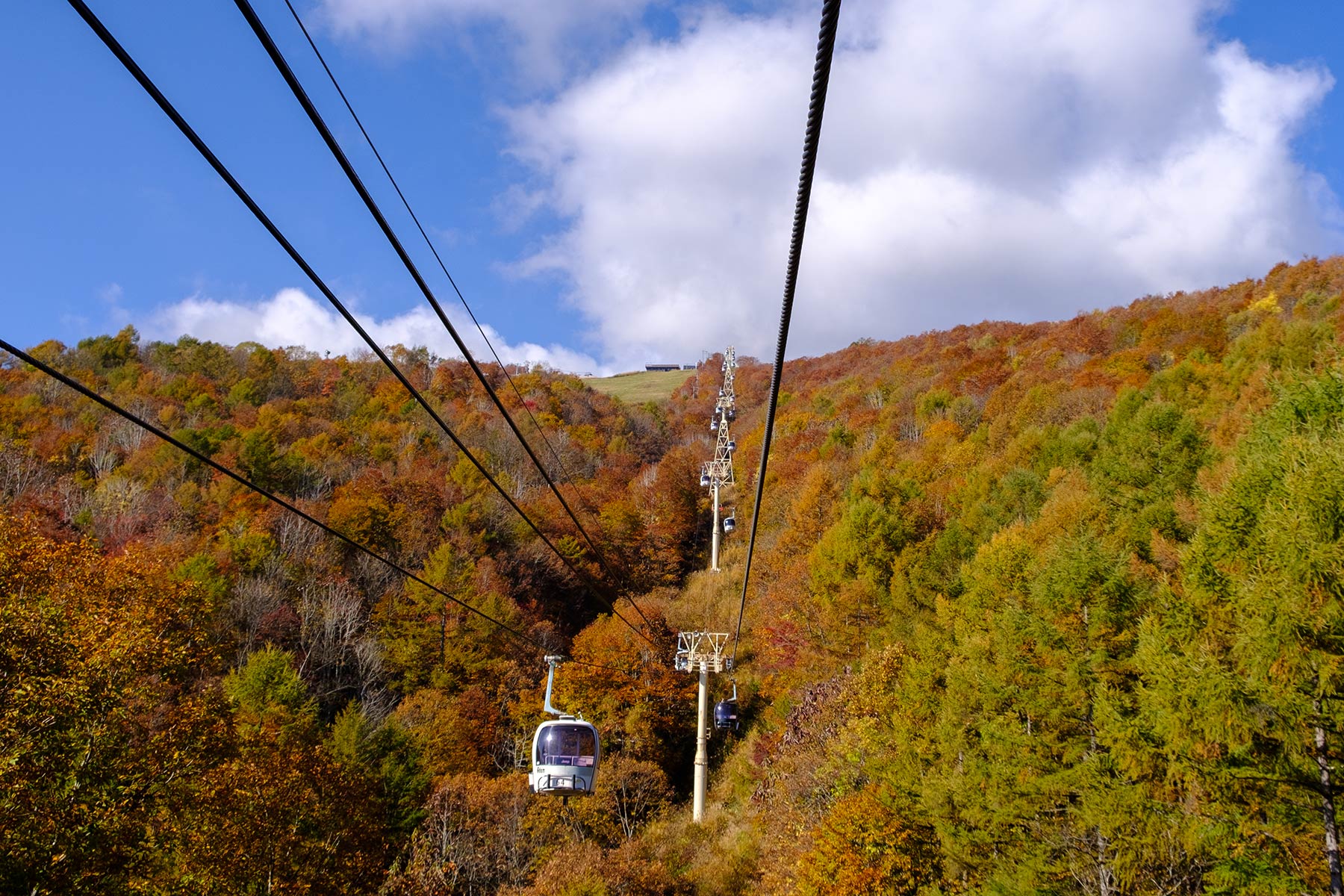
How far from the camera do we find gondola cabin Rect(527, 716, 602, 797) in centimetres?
1605

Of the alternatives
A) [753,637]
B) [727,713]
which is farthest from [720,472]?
[727,713]

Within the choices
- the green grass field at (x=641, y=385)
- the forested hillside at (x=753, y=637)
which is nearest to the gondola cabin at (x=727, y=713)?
the forested hillside at (x=753, y=637)

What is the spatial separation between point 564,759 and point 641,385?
115 metres

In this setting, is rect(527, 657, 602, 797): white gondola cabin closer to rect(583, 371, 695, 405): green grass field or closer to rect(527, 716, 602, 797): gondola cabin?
rect(527, 716, 602, 797): gondola cabin

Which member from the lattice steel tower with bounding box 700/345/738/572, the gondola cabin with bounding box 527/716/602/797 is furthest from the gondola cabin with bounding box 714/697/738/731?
the lattice steel tower with bounding box 700/345/738/572

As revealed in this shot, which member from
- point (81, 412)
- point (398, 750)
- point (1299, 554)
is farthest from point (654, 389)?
point (1299, 554)

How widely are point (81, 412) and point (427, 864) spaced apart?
53.4m

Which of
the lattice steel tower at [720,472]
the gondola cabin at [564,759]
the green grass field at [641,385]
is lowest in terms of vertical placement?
the gondola cabin at [564,759]

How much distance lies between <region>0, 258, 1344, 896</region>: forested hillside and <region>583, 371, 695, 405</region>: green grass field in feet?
133

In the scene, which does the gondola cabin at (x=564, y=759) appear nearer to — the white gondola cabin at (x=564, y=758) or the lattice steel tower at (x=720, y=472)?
the white gondola cabin at (x=564, y=758)

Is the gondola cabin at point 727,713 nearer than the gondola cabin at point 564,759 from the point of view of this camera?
No

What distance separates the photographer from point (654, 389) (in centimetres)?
12356

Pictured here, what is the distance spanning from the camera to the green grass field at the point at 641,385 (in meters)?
116

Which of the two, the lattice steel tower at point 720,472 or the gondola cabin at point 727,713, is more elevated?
the lattice steel tower at point 720,472
